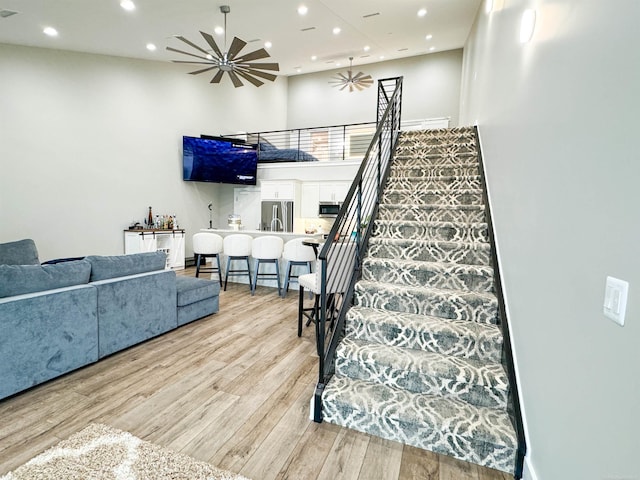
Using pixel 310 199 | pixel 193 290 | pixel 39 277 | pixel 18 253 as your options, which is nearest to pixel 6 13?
pixel 18 253

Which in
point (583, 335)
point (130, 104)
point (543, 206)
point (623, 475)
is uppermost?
point (130, 104)

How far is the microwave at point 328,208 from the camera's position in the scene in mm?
7714

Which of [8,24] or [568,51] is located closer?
[568,51]

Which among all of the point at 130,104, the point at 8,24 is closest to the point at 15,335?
the point at 8,24

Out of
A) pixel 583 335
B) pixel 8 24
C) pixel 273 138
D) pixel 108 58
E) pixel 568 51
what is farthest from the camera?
pixel 273 138

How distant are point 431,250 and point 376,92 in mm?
8078

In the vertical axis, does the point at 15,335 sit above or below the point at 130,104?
below

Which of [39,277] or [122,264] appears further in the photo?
[122,264]

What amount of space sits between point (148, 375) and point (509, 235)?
9.93 feet

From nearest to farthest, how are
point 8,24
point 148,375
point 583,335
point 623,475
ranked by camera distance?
point 623,475 → point 583,335 → point 148,375 → point 8,24

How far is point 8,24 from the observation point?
4.61 m

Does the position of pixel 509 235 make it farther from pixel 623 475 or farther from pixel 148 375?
pixel 148 375

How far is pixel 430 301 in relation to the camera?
2525 millimetres

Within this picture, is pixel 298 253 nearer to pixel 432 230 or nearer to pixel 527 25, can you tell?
pixel 432 230
